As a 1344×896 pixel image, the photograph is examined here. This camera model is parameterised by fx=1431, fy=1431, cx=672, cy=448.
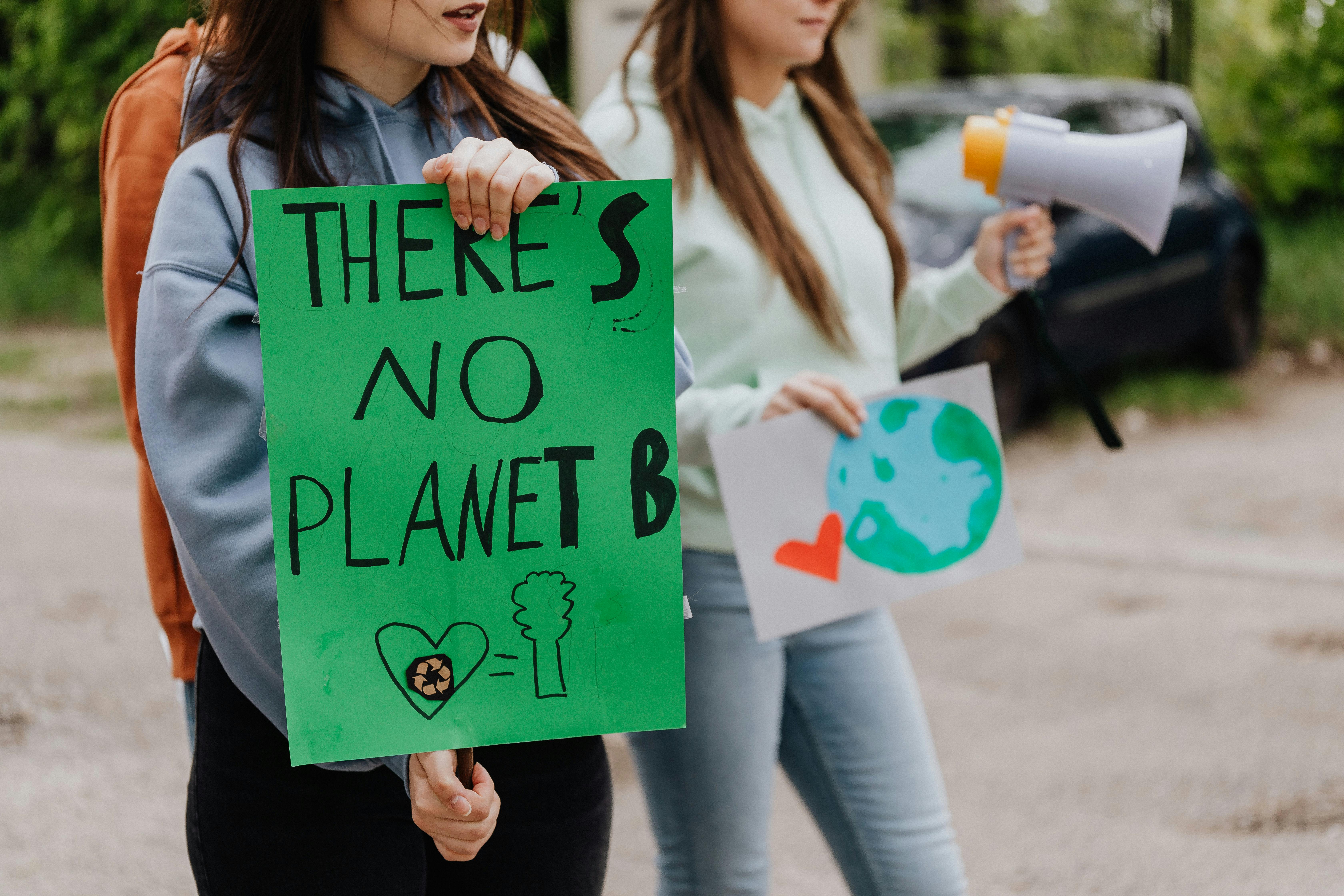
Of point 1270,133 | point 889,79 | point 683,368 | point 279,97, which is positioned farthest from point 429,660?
point 889,79

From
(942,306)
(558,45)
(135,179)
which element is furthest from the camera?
(558,45)

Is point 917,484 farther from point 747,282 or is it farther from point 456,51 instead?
point 456,51

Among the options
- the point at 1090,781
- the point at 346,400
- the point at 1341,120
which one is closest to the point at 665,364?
the point at 346,400

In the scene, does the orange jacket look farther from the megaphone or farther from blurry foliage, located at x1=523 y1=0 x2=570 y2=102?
blurry foliage, located at x1=523 y1=0 x2=570 y2=102

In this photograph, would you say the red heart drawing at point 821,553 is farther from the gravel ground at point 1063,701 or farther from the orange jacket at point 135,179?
the gravel ground at point 1063,701

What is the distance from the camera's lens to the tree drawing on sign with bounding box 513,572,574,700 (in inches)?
52.7

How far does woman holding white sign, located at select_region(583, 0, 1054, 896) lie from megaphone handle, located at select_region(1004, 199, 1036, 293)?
0.24m

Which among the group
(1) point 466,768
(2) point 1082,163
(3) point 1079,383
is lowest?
(1) point 466,768

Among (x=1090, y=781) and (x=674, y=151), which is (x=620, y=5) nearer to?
(x=1090, y=781)

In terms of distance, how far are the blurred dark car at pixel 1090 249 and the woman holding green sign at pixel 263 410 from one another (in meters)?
4.82

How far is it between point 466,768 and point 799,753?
2.82ft

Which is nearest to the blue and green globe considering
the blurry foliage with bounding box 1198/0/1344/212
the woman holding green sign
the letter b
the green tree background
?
the woman holding green sign

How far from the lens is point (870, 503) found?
2064mm

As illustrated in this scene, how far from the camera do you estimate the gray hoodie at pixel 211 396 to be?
1.35 meters
